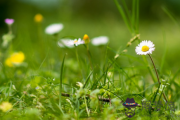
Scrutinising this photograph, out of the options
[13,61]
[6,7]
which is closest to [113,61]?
[13,61]

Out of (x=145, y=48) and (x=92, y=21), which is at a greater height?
(x=92, y=21)

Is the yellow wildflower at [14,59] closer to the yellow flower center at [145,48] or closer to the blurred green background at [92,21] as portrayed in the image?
the blurred green background at [92,21]

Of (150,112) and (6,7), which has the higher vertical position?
(6,7)

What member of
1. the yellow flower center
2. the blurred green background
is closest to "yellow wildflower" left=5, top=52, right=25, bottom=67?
the blurred green background

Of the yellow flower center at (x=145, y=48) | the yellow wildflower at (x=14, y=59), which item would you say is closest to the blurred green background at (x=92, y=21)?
the yellow wildflower at (x=14, y=59)

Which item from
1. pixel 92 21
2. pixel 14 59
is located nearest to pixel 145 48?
pixel 14 59

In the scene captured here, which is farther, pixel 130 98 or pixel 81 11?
pixel 81 11

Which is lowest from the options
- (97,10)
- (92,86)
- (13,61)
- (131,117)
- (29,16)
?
(131,117)

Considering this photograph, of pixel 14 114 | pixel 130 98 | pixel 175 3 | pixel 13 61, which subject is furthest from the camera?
pixel 175 3

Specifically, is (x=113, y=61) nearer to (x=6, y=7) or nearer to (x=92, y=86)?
(x=92, y=86)

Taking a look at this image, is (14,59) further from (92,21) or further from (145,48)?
(92,21)

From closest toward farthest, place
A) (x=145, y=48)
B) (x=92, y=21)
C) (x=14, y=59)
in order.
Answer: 1. (x=145, y=48)
2. (x=14, y=59)
3. (x=92, y=21)
